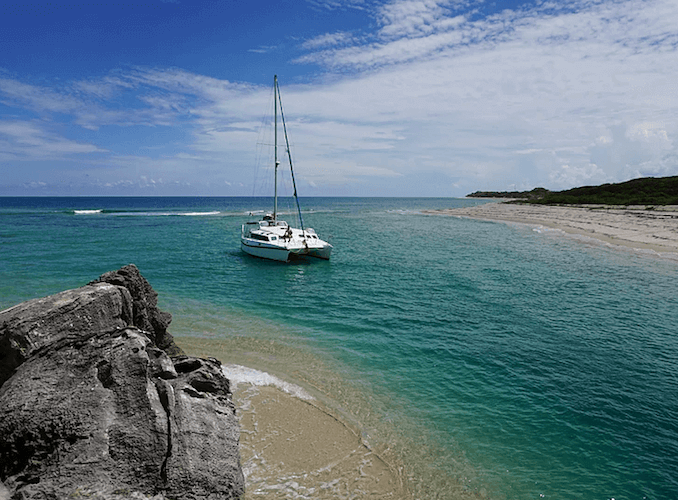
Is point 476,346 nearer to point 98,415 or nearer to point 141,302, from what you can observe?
point 141,302

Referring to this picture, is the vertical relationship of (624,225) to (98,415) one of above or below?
above

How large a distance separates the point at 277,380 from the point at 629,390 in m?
11.6

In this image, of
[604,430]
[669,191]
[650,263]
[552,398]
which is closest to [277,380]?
[552,398]

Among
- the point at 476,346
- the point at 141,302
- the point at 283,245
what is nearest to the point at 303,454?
the point at 141,302

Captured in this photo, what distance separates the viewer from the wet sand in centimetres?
890

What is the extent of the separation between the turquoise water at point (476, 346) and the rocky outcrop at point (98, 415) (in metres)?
4.86

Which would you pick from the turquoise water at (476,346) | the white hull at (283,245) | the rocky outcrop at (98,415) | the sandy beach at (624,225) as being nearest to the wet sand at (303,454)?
the turquoise water at (476,346)

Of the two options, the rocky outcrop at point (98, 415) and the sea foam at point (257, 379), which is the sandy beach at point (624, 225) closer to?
the sea foam at point (257, 379)

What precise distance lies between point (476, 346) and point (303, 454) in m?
9.68

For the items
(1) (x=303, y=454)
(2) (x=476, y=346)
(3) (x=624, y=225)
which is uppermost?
(3) (x=624, y=225)

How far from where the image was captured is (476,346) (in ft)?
55.7

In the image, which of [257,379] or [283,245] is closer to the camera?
[257,379]

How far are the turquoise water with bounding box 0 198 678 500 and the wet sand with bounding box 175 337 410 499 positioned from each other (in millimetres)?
643

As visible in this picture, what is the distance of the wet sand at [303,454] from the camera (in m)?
8.90
